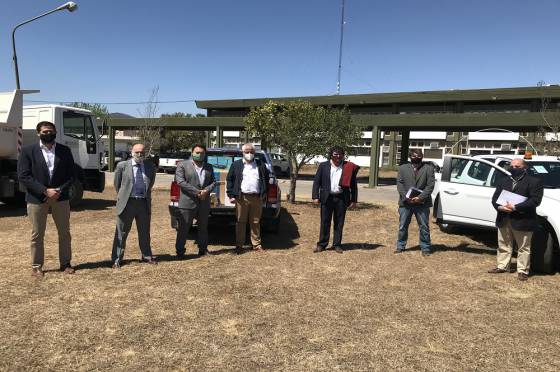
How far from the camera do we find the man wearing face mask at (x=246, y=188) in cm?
696

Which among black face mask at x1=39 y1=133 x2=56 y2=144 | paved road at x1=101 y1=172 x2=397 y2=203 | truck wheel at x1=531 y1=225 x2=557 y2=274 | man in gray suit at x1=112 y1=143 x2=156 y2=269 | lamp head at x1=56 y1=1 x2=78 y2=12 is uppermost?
lamp head at x1=56 y1=1 x2=78 y2=12

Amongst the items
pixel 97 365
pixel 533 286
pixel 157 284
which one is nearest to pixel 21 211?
pixel 157 284

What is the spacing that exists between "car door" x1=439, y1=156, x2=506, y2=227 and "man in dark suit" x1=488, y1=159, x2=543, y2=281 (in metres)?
0.85

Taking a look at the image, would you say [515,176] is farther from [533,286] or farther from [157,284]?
[157,284]

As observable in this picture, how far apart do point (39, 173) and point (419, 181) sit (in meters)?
5.38

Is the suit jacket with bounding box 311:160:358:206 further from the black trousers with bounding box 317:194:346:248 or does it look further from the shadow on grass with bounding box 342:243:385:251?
the shadow on grass with bounding box 342:243:385:251

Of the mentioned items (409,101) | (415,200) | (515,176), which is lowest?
(415,200)

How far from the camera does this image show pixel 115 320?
425 cm

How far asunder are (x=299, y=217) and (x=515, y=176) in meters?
6.00

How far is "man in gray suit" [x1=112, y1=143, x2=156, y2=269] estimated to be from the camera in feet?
19.5

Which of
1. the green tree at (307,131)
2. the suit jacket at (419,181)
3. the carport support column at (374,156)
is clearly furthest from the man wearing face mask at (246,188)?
the carport support column at (374,156)

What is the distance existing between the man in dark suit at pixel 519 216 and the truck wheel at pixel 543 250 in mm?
355

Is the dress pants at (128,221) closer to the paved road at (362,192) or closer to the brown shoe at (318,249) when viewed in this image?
the brown shoe at (318,249)

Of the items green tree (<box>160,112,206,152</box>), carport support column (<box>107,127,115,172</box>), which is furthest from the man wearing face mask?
green tree (<box>160,112,206,152</box>)
